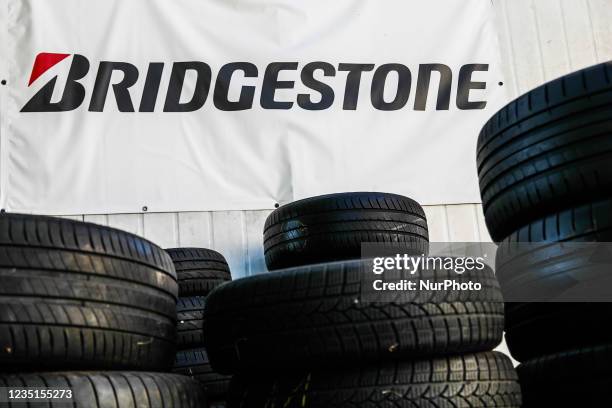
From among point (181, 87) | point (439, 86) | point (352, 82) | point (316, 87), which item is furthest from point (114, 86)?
point (439, 86)

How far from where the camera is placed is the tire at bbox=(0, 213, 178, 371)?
1.44 m

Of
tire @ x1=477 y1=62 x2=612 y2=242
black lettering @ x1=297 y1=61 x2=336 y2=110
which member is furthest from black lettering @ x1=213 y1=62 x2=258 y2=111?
tire @ x1=477 y1=62 x2=612 y2=242

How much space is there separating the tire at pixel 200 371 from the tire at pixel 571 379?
4.11ft

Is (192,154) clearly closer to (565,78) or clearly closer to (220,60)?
(220,60)

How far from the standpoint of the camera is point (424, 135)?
3818 mm

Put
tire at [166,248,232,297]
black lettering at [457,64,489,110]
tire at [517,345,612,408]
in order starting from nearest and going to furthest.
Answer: tire at [517,345,612,408], tire at [166,248,232,297], black lettering at [457,64,489,110]

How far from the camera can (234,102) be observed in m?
3.71

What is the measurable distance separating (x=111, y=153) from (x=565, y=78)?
2.24 m

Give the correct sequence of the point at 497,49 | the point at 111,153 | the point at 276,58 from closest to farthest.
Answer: the point at 111,153 → the point at 276,58 → the point at 497,49

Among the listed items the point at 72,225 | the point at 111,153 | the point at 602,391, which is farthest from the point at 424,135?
the point at 72,225

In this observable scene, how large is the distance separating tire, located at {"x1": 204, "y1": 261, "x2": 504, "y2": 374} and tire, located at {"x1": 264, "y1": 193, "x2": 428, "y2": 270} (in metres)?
0.96

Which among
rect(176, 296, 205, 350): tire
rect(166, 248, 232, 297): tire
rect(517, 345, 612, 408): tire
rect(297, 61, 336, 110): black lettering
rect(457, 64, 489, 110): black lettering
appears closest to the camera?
rect(517, 345, 612, 408): tire

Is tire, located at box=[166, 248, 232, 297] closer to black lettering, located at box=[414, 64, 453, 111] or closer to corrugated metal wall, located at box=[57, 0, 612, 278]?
corrugated metal wall, located at box=[57, 0, 612, 278]

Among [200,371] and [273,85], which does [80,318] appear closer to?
[200,371]
